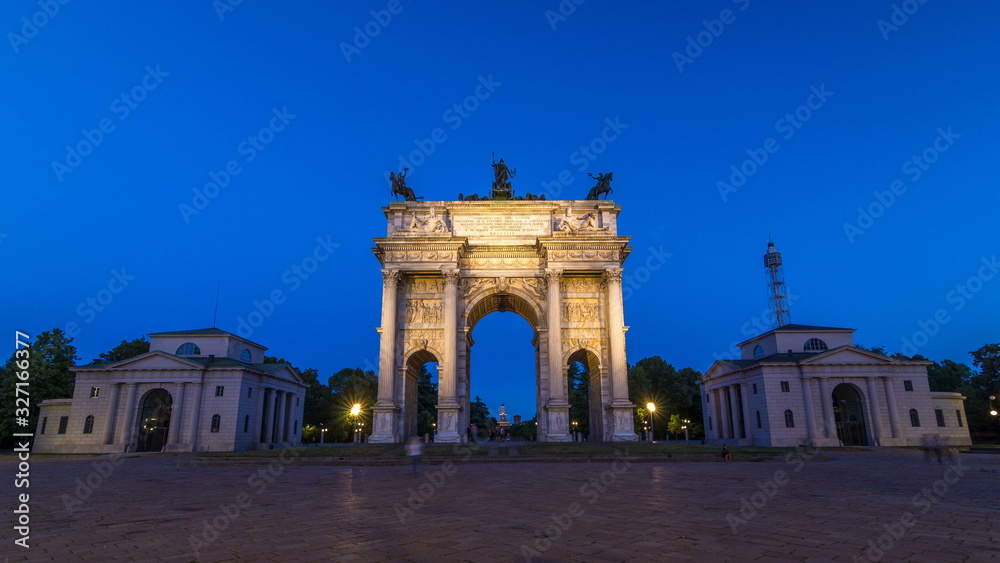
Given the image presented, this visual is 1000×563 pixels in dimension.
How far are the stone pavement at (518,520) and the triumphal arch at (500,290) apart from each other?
2443 centimetres

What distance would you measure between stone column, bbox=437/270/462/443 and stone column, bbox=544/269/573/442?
6.73m

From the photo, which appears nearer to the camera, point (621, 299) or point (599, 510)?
point (599, 510)

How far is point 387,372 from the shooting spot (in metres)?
38.8

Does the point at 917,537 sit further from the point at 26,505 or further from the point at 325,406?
the point at 325,406

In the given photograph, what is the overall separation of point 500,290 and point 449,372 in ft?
→ 25.6

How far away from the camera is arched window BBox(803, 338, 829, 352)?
49.2 meters

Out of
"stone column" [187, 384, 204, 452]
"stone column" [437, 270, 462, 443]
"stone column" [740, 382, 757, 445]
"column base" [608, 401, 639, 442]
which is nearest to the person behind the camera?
"column base" [608, 401, 639, 442]

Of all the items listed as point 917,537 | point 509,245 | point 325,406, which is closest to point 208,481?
point 917,537

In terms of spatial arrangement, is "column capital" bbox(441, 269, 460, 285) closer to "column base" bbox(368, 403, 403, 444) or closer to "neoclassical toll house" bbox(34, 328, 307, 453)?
"column base" bbox(368, 403, 403, 444)

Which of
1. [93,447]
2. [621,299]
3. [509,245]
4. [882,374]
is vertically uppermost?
[509,245]

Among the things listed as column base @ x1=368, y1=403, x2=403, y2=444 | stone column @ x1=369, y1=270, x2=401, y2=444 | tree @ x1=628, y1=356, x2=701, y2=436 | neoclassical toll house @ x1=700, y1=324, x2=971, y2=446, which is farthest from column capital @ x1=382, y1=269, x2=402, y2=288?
tree @ x1=628, y1=356, x2=701, y2=436

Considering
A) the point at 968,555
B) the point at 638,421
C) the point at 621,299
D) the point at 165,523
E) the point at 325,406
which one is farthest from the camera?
the point at 638,421

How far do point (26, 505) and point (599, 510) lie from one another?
1126cm

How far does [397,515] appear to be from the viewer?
30.1 feet
